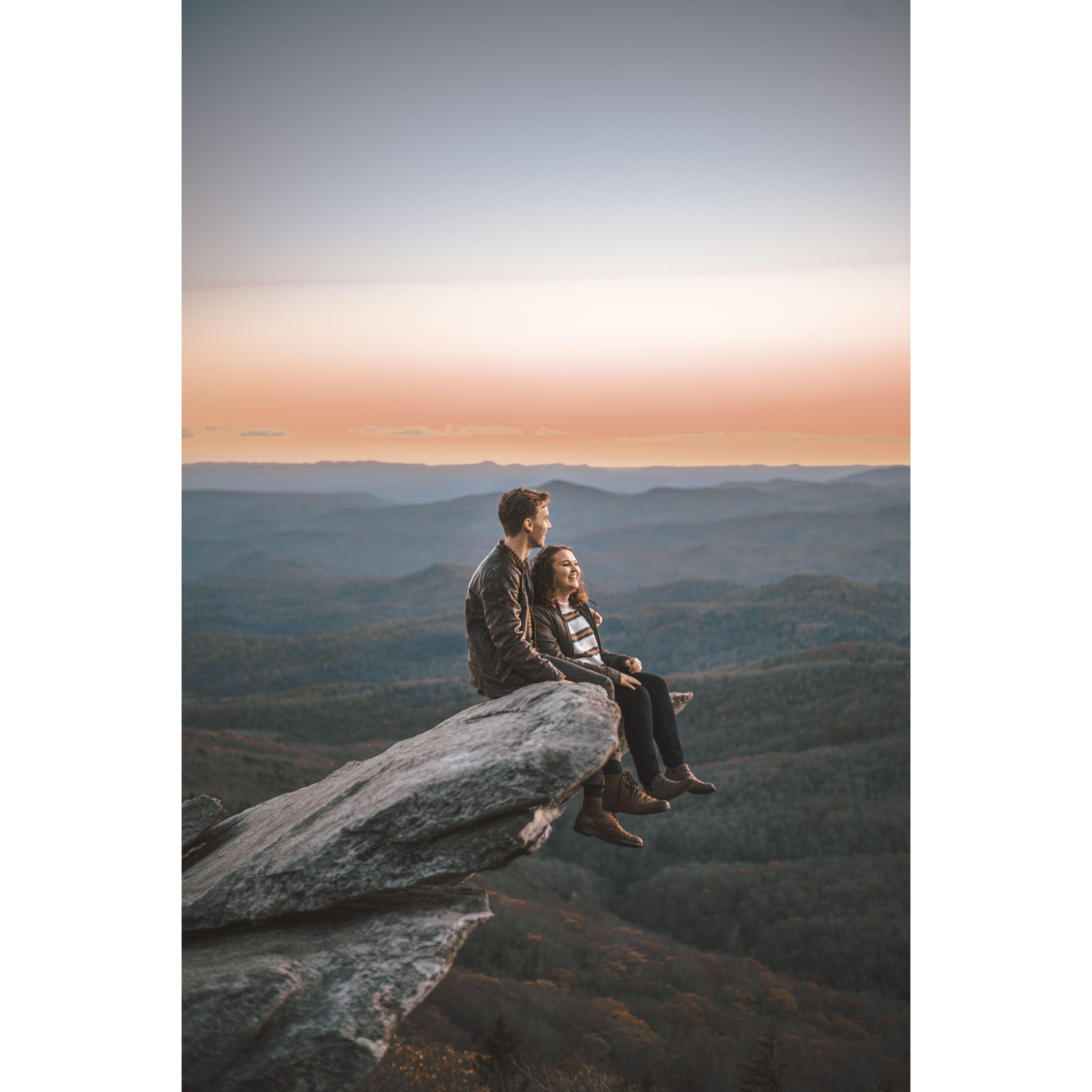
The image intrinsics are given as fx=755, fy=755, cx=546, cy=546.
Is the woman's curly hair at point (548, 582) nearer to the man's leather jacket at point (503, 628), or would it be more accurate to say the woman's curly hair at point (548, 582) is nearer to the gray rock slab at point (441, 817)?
the man's leather jacket at point (503, 628)

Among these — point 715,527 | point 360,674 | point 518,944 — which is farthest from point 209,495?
point 518,944

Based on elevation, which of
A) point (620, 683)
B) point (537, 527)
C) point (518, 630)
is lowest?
point (620, 683)

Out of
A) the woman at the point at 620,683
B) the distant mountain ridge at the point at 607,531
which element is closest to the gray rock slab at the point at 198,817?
the woman at the point at 620,683

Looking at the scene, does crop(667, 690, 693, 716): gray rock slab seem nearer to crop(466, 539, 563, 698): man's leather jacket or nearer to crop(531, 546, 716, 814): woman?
crop(531, 546, 716, 814): woman

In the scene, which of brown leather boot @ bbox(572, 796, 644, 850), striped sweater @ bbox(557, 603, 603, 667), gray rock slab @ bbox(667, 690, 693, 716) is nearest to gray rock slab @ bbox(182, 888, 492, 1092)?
brown leather boot @ bbox(572, 796, 644, 850)

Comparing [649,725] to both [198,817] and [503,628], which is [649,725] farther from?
[198,817]

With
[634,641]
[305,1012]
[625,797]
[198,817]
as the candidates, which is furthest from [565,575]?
[634,641]
